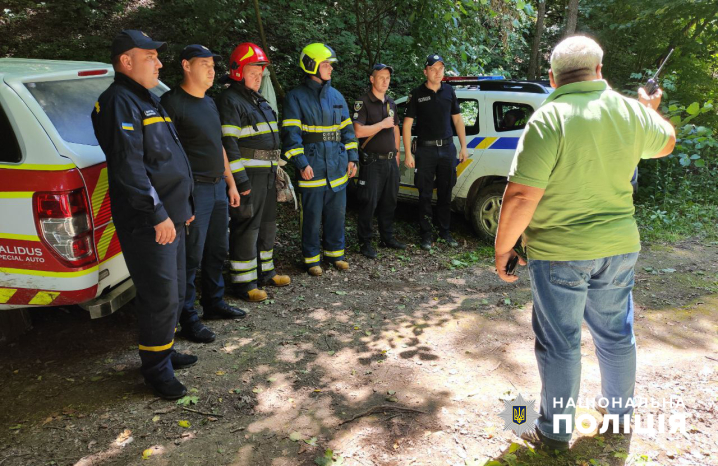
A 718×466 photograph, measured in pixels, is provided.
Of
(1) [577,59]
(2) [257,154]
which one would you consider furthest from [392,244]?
(1) [577,59]

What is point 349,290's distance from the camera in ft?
17.3

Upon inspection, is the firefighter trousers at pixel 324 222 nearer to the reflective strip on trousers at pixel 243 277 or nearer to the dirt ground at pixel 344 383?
the dirt ground at pixel 344 383

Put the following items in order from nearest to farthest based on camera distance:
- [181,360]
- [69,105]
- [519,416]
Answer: [519,416], [69,105], [181,360]

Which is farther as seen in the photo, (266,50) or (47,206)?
(266,50)

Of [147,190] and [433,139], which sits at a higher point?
[147,190]

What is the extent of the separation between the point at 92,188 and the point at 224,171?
3.52ft

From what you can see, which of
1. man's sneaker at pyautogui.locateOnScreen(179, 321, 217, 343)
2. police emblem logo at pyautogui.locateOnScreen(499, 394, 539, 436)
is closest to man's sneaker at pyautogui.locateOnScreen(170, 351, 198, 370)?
man's sneaker at pyautogui.locateOnScreen(179, 321, 217, 343)

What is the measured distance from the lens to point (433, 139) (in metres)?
6.40

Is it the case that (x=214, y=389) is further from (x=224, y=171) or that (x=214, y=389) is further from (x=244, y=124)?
(x=244, y=124)

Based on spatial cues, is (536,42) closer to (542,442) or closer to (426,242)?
(426,242)

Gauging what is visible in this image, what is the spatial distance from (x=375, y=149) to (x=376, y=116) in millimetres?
378

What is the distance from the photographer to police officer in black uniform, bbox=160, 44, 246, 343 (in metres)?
3.79

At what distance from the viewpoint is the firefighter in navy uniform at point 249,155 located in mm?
4504

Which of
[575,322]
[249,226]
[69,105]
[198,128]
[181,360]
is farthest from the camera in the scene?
[249,226]
